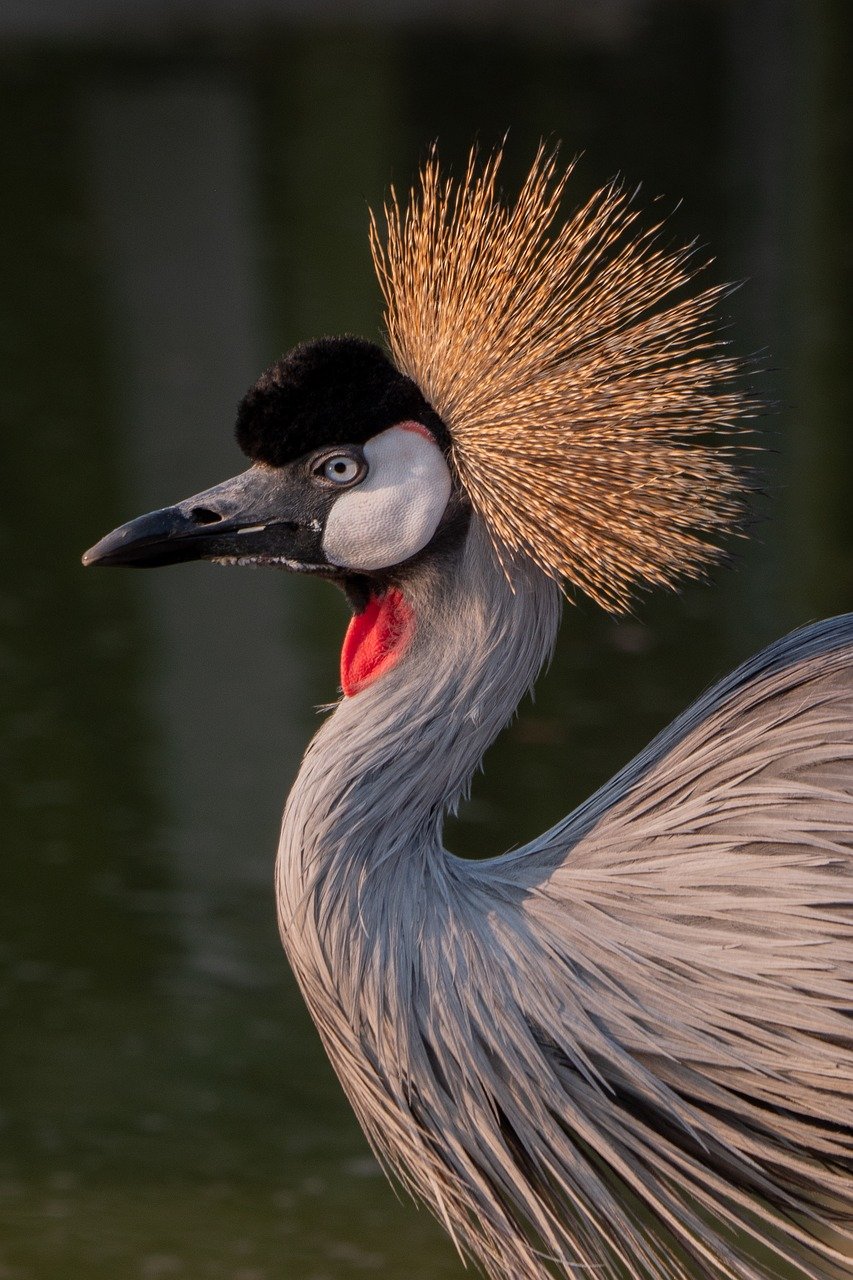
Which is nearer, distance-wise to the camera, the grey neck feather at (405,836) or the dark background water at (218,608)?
the grey neck feather at (405,836)

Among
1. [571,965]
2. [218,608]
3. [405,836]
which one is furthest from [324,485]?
[218,608]

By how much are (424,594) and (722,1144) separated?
1.55ft

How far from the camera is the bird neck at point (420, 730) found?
4.91 ft

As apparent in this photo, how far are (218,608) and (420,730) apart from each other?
278 cm

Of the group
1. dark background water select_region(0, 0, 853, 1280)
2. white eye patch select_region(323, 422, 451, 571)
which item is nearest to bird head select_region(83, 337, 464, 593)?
white eye patch select_region(323, 422, 451, 571)

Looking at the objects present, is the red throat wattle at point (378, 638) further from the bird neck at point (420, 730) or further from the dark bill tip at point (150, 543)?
the dark bill tip at point (150, 543)

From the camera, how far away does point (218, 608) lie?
425 cm

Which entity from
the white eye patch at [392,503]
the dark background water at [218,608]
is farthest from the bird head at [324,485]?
the dark background water at [218,608]

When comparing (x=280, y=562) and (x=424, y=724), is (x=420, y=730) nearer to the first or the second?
(x=424, y=724)

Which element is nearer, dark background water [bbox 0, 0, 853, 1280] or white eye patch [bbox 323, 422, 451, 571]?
white eye patch [bbox 323, 422, 451, 571]

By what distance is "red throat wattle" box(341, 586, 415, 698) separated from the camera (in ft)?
5.05

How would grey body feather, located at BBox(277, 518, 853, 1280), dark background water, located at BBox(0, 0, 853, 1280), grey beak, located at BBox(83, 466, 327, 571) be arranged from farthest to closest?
dark background water, located at BBox(0, 0, 853, 1280), grey beak, located at BBox(83, 466, 327, 571), grey body feather, located at BBox(277, 518, 853, 1280)

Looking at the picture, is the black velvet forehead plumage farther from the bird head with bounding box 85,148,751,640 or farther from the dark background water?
the dark background water

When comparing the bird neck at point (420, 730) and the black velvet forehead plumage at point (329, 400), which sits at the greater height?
the black velvet forehead plumage at point (329, 400)
